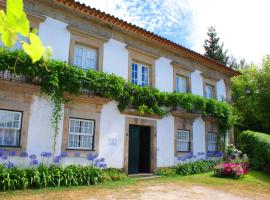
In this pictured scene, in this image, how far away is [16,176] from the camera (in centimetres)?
789

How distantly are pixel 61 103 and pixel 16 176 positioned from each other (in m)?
2.96

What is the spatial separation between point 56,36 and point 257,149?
1132 cm

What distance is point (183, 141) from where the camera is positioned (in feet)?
47.5

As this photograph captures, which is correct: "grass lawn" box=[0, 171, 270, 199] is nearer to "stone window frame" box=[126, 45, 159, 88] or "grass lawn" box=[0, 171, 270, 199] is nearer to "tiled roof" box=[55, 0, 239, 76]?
"stone window frame" box=[126, 45, 159, 88]

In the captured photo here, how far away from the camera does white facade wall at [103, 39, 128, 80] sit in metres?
11.7

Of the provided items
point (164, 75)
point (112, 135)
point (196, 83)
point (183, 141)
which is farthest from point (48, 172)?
point (196, 83)

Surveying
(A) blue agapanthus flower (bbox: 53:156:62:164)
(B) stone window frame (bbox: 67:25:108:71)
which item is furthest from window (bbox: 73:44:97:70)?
(A) blue agapanthus flower (bbox: 53:156:62:164)

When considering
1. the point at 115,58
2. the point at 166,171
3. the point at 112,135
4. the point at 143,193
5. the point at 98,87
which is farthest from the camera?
the point at 166,171

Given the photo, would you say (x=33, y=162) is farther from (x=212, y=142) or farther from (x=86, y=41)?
(x=212, y=142)

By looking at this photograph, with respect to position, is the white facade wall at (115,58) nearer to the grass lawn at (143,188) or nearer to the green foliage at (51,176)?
the green foliage at (51,176)

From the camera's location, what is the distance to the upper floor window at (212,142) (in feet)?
53.1

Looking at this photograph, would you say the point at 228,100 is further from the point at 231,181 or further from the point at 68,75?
the point at 68,75

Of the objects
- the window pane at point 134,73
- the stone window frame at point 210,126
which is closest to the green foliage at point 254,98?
the stone window frame at point 210,126

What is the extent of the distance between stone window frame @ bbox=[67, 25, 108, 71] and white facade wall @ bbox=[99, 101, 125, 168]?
1809 millimetres
